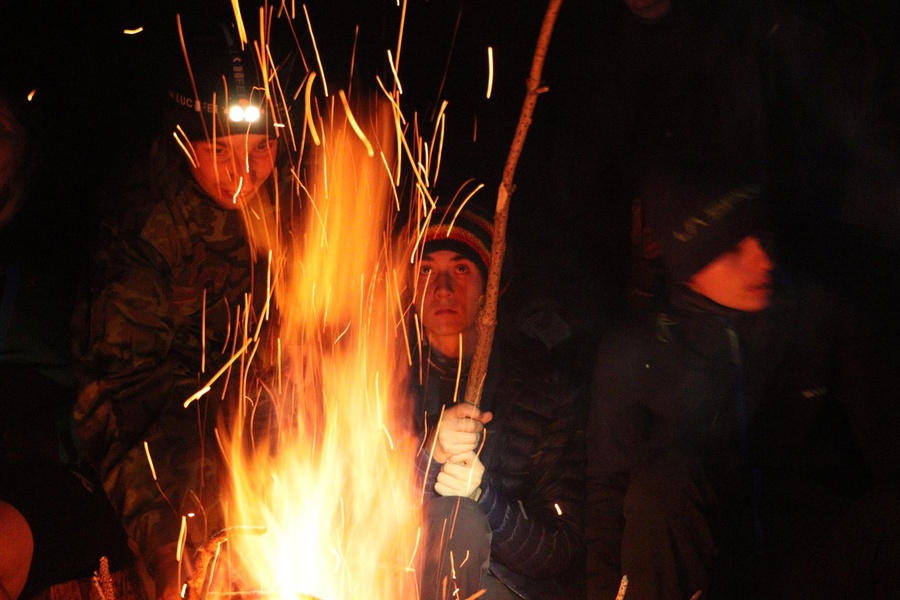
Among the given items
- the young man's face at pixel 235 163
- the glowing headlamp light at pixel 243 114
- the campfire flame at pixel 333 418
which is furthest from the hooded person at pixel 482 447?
the glowing headlamp light at pixel 243 114

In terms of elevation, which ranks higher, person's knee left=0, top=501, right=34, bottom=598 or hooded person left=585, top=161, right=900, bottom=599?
hooded person left=585, top=161, right=900, bottom=599

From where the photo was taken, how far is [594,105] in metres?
3.54

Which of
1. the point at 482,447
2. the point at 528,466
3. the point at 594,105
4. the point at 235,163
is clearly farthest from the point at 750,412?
the point at 235,163

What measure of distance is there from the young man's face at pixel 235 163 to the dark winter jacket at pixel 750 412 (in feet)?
4.75

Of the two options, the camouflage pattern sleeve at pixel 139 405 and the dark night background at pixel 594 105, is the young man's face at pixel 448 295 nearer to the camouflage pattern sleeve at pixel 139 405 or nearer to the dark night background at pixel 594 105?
the dark night background at pixel 594 105

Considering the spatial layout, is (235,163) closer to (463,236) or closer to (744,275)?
(463,236)

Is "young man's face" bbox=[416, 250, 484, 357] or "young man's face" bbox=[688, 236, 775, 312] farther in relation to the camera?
"young man's face" bbox=[416, 250, 484, 357]

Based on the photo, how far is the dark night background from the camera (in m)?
3.05

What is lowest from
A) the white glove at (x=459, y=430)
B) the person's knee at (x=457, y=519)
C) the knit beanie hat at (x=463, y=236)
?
the person's knee at (x=457, y=519)

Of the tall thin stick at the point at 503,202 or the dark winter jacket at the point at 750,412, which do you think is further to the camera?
the dark winter jacket at the point at 750,412

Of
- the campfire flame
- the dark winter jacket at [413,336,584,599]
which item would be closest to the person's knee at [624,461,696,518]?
the dark winter jacket at [413,336,584,599]

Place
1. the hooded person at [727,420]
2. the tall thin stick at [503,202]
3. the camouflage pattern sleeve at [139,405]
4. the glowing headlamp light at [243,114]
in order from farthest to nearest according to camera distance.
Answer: the glowing headlamp light at [243,114]
the camouflage pattern sleeve at [139,405]
the hooded person at [727,420]
the tall thin stick at [503,202]

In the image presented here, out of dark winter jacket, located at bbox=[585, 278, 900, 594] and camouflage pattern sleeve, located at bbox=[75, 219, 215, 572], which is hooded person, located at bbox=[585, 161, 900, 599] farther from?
camouflage pattern sleeve, located at bbox=[75, 219, 215, 572]

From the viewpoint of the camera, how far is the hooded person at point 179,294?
287 centimetres
